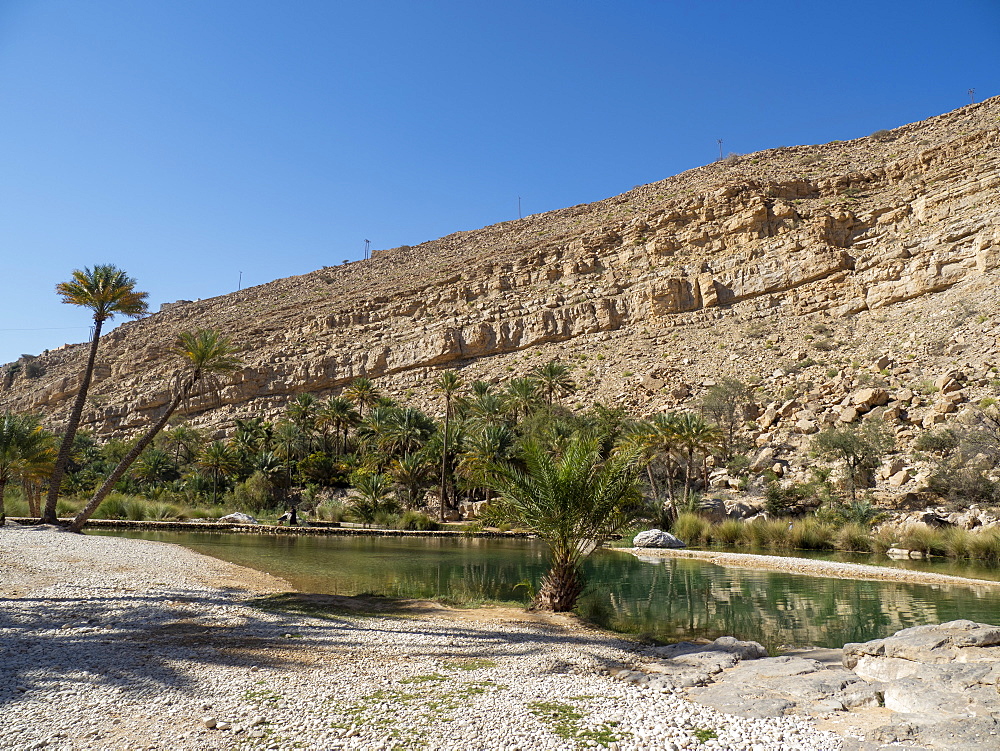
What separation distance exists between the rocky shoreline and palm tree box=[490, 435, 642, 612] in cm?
165

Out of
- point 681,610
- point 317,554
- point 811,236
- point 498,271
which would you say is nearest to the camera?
point 681,610

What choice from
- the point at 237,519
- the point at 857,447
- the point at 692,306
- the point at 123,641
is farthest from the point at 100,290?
the point at 692,306

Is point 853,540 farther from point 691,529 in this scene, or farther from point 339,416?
point 339,416

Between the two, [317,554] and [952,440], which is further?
[952,440]

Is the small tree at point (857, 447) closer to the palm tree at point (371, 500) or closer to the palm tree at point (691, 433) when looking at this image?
the palm tree at point (691, 433)

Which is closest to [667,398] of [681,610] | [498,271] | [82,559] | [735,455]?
[735,455]

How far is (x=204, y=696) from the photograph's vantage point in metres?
5.55

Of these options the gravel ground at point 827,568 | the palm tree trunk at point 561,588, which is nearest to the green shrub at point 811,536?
the gravel ground at point 827,568

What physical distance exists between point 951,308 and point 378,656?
42662mm

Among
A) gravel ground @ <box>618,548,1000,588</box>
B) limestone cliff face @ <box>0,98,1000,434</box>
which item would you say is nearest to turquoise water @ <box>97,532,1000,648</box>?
gravel ground @ <box>618,548,1000,588</box>

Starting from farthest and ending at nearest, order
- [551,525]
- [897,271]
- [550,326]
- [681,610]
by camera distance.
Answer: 1. [550,326]
2. [897,271]
3. [681,610]
4. [551,525]

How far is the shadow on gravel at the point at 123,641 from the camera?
593 cm

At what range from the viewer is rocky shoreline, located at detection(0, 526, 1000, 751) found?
4805 millimetres

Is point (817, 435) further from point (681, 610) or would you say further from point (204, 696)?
point (204, 696)
